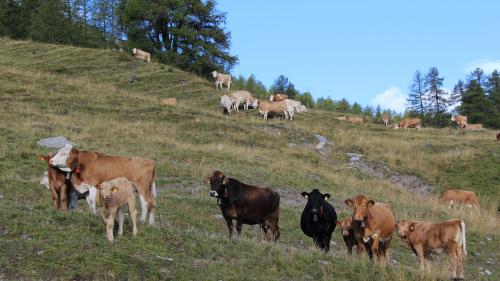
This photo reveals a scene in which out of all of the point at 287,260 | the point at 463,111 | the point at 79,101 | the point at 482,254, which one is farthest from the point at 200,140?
the point at 463,111

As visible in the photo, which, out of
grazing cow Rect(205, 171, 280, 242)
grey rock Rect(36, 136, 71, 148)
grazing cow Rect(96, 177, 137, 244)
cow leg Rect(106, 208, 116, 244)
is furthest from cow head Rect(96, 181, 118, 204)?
grey rock Rect(36, 136, 71, 148)

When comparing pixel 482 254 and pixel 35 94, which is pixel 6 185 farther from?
pixel 35 94

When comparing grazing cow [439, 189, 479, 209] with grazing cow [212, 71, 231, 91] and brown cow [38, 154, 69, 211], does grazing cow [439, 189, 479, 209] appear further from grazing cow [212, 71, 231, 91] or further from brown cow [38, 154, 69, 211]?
grazing cow [212, 71, 231, 91]

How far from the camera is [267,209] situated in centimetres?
1508

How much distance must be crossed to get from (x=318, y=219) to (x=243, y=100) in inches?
1264

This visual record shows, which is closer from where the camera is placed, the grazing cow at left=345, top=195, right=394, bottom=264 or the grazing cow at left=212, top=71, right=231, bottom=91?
the grazing cow at left=345, top=195, right=394, bottom=264

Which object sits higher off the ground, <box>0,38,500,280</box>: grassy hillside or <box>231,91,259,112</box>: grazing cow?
<box>231,91,259,112</box>: grazing cow

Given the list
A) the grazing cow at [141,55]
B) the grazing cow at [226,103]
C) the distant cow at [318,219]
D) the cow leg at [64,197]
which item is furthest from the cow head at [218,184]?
the grazing cow at [141,55]

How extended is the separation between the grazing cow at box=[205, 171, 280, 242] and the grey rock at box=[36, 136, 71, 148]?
12631 millimetres

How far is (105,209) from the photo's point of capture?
11.0 meters

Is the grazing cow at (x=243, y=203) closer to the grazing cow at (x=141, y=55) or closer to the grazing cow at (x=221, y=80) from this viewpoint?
the grazing cow at (x=221, y=80)

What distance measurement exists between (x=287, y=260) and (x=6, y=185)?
10.8 meters

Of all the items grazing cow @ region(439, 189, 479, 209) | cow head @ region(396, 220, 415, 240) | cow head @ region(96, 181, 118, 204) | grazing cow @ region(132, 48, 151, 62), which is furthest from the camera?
grazing cow @ region(132, 48, 151, 62)

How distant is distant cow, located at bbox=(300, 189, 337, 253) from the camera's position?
46.3 feet
